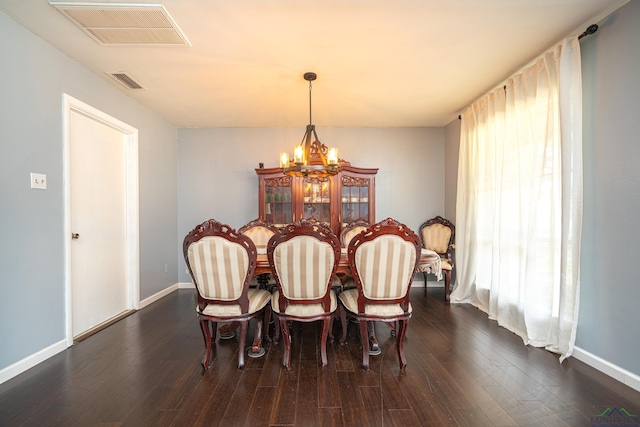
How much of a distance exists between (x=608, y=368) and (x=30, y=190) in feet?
14.1

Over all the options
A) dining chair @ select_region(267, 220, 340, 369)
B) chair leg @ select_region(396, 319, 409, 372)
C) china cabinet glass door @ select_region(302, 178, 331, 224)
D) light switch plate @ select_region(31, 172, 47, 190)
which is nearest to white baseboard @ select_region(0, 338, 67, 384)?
light switch plate @ select_region(31, 172, 47, 190)

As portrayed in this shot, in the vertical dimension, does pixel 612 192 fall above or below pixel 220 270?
above

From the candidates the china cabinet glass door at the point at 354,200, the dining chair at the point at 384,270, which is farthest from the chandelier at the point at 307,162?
the china cabinet glass door at the point at 354,200

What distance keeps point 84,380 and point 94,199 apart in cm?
172

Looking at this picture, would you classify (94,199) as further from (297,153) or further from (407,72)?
(407,72)

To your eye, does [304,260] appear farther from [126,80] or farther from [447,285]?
[126,80]

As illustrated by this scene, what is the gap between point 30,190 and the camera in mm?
2010

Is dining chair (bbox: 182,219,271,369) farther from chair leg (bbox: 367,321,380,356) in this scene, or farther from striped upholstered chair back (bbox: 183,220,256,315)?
chair leg (bbox: 367,321,380,356)

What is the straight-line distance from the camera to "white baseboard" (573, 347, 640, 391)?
1688 millimetres

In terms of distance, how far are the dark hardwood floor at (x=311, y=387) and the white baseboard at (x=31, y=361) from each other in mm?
41

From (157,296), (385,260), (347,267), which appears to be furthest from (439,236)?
(157,296)

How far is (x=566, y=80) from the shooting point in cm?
206

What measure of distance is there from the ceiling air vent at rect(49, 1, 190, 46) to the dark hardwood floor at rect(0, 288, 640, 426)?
2498mm

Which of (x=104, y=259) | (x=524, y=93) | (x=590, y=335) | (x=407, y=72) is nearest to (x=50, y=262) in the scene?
(x=104, y=259)
